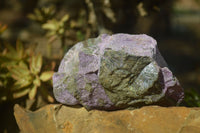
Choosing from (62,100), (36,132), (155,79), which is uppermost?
(155,79)

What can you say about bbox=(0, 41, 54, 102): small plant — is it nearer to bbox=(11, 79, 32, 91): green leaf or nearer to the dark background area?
bbox=(11, 79, 32, 91): green leaf

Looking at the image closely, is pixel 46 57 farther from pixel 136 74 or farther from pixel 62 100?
pixel 136 74

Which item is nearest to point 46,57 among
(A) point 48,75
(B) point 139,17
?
(A) point 48,75

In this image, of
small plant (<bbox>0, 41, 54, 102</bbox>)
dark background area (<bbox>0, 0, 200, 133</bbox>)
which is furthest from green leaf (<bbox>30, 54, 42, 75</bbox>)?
dark background area (<bbox>0, 0, 200, 133</bbox>)

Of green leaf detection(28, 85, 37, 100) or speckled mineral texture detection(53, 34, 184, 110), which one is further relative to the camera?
green leaf detection(28, 85, 37, 100)

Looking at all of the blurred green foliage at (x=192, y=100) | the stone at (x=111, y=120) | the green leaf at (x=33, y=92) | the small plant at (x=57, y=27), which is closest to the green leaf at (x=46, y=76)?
the green leaf at (x=33, y=92)

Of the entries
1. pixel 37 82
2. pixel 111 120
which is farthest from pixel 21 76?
pixel 111 120
